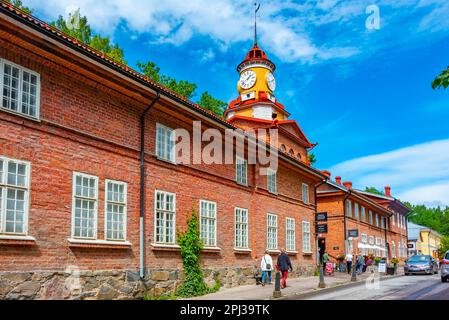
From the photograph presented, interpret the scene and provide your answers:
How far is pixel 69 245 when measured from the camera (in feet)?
44.9

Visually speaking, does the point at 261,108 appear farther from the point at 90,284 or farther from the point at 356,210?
the point at 90,284

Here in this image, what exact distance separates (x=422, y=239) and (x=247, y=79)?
54.4m

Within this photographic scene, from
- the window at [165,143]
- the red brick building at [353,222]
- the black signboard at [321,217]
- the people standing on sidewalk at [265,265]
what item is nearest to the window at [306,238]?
the black signboard at [321,217]

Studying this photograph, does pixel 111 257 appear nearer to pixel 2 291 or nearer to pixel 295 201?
pixel 2 291

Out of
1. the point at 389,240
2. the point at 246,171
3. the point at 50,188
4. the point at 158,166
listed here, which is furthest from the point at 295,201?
the point at 389,240

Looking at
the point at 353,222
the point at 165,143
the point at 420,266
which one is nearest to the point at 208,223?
the point at 165,143

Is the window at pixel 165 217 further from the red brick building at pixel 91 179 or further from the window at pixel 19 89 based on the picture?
the window at pixel 19 89

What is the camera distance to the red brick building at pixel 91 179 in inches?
488

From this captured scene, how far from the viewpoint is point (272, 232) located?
85.7ft

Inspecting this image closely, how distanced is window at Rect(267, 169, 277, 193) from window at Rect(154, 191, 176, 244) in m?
8.88

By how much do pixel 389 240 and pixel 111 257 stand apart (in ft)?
156

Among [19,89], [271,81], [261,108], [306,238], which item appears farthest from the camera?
[271,81]

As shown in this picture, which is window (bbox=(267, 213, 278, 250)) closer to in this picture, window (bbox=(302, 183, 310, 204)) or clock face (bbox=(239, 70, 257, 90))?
window (bbox=(302, 183, 310, 204))

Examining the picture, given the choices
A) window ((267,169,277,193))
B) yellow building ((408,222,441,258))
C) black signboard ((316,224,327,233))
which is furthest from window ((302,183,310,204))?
yellow building ((408,222,441,258))
